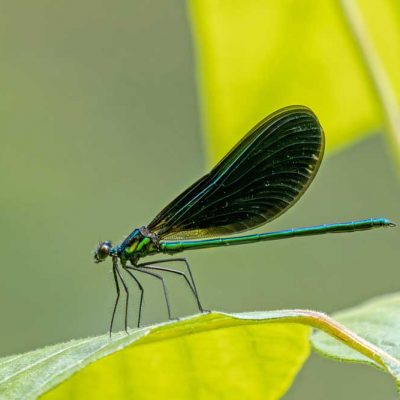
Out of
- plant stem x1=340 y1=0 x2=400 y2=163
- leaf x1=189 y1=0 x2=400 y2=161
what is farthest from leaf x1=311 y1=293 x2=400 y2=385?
leaf x1=189 y1=0 x2=400 y2=161

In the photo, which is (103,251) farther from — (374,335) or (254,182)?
(374,335)

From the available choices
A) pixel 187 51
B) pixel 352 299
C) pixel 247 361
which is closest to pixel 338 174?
pixel 352 299

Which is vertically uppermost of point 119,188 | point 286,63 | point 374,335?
point 119,188

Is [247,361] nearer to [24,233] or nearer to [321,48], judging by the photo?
[321,48]

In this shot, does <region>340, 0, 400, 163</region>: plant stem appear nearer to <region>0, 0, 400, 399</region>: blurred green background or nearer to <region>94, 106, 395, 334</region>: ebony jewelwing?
<region>94, 106, 395, 334</region>: ebony jewelwing

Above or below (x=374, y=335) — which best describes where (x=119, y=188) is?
above

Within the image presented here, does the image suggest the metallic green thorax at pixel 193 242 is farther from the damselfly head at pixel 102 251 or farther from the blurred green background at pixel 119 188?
the blurred green background at pixel 119 188

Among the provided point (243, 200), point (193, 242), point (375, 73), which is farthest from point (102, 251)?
point (375, 73)
